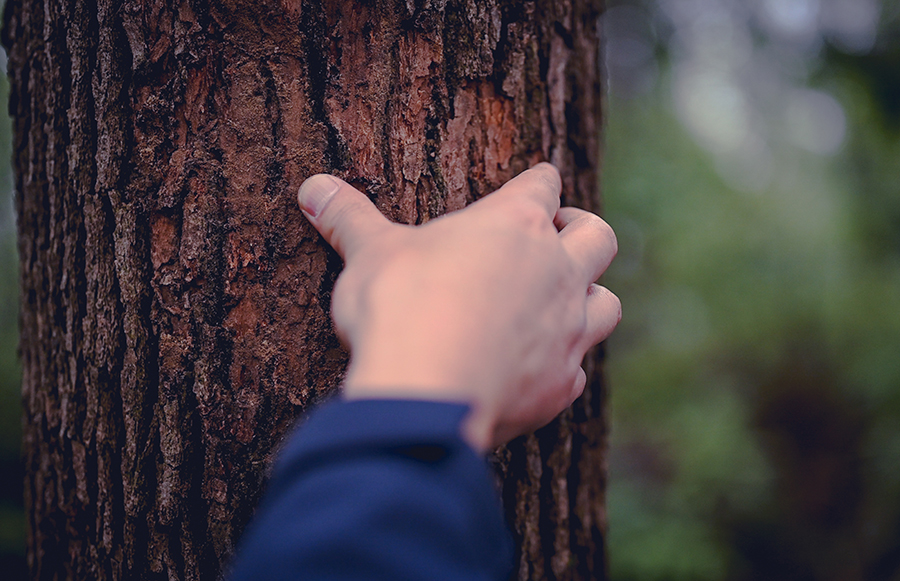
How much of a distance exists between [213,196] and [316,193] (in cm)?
20

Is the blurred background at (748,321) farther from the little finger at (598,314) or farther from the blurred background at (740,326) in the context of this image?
the little finger at (598,314)

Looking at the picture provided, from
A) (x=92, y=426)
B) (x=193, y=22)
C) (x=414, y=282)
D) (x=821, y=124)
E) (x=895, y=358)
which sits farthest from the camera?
(x=821, y=124)

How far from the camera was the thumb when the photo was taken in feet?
2.66

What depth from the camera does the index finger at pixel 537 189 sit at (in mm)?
830

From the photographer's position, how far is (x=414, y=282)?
668 millimetres

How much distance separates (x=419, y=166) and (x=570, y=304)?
0.42 m

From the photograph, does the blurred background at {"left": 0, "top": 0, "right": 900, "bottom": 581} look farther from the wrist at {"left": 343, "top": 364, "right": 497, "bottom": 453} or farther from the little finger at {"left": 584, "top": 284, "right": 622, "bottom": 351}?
the wrist at {"left": 343, "top": 364, "right": 497, "bottom": 453}

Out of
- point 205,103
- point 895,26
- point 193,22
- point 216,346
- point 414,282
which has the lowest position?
point 216,346

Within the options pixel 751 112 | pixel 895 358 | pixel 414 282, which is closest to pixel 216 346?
pixel 414 282

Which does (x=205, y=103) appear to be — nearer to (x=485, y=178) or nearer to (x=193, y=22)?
(x=193, y=22)

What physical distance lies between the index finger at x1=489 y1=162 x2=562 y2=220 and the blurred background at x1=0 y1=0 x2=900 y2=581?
2645 millimetres

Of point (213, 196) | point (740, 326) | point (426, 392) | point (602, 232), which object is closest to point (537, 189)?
point (602, 232)

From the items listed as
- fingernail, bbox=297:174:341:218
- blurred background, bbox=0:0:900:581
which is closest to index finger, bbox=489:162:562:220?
fingernail, bbox=297:174:341:218

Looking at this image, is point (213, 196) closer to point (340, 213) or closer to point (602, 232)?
point (340, 213)
